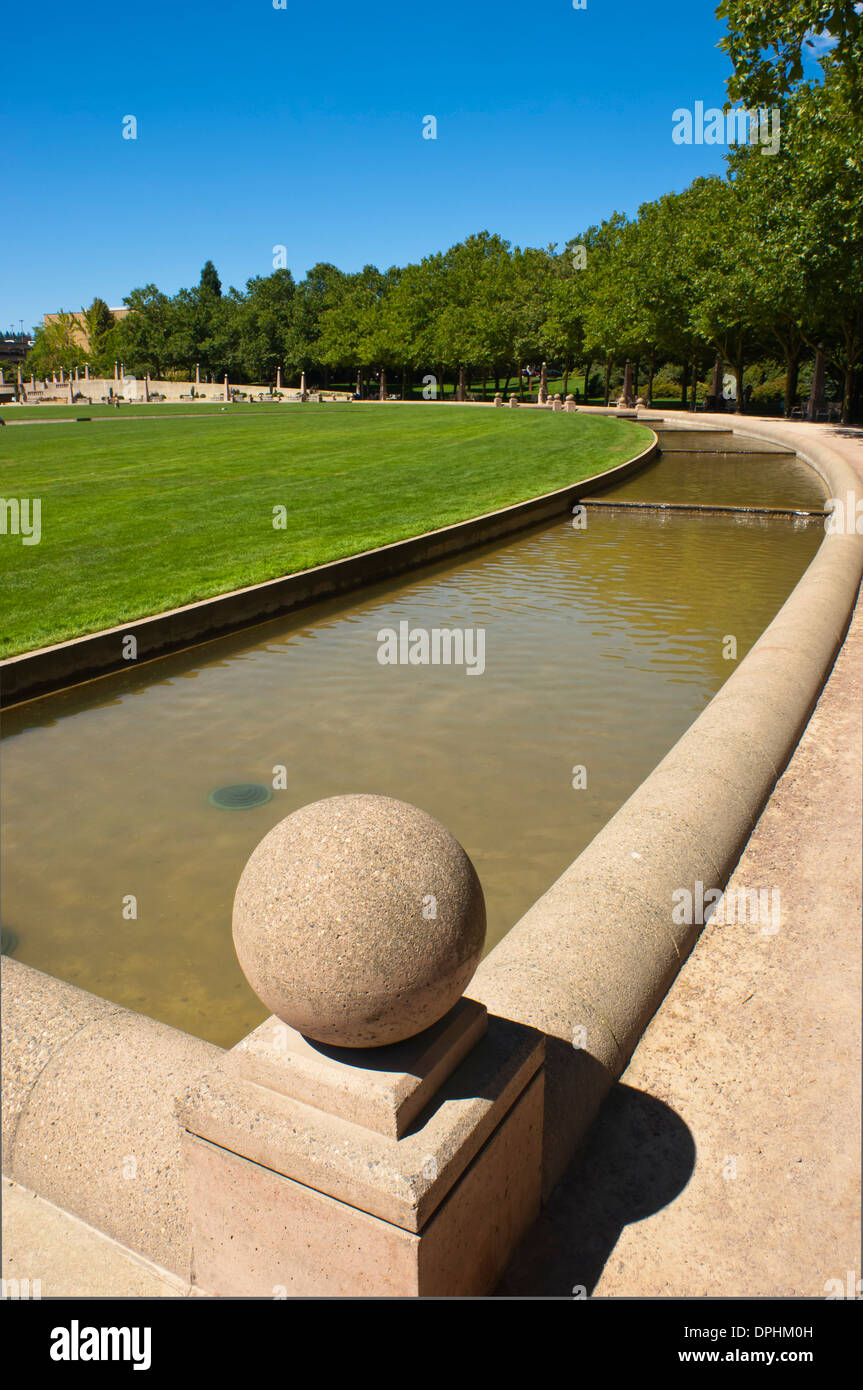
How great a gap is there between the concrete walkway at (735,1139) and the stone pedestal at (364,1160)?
34 centimetres

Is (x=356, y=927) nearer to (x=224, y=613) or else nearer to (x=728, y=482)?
(x=224, y=613)

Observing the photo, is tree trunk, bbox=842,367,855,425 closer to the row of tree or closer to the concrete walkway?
the row of tree

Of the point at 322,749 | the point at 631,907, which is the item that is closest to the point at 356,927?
the point at 631,907

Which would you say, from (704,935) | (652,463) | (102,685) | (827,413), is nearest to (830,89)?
(652,463)

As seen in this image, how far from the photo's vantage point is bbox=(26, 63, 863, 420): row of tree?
33.7m

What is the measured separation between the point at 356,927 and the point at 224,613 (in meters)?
8.91

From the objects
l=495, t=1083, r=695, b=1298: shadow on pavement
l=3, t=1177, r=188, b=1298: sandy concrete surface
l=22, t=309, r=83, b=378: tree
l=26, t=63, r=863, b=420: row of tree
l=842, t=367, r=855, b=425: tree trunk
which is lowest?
l=3, t=1177, r=188, b=1298: sandy concrete surface

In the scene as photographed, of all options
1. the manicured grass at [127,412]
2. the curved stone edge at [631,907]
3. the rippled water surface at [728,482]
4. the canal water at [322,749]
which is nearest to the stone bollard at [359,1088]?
the curved stone edge at [631,907]

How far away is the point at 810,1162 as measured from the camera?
9.91 feet

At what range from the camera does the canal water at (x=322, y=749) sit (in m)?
5.47

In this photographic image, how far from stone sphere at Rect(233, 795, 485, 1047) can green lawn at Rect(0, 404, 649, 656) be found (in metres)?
7.51

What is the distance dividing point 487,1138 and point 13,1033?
1.90 m

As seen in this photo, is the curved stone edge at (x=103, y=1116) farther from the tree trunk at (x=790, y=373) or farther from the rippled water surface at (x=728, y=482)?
the tree trunk at (x=790, y=373)

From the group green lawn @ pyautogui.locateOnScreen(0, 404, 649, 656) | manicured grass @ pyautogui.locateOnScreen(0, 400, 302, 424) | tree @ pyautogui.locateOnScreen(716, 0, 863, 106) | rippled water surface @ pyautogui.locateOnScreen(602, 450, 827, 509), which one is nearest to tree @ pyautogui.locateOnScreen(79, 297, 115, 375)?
manicured grass @ pyautogui.locateOnScreen(0, 400, 302, 424)
